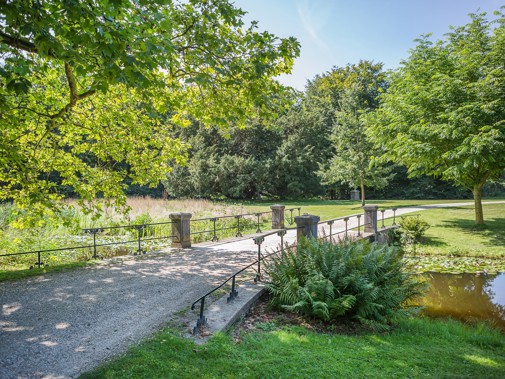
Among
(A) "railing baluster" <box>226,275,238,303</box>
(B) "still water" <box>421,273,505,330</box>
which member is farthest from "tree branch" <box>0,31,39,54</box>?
(B) "still water" <box>421,273,505,330</box>

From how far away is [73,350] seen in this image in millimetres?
4449

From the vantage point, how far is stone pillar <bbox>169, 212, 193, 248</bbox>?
11.6 meters

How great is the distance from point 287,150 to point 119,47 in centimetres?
3543

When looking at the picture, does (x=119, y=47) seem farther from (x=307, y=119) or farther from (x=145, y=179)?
(x=307, y=119)

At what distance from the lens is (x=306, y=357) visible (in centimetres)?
462

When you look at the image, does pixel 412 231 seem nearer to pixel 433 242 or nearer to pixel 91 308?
pixel 433 242

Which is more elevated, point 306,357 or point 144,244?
point 144,244

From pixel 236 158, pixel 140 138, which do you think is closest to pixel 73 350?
pixel 140 138

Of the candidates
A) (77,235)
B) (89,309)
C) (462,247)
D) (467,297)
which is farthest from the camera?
(462,247)

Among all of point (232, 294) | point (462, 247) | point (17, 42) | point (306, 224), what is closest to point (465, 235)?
point (462, 247)

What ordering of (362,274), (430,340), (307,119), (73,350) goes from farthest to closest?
1. (307,119)
2. (362,274)
3. (430,340)
4. (73,350)

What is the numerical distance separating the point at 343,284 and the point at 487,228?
14613 mm

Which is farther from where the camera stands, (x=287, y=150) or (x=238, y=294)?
(x=287, y=150)

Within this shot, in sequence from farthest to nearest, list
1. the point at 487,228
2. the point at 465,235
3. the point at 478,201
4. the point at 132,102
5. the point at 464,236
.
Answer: the point at 478,201 → the point at 487,228 → the point at 465,235 → the point at 464,236 → the point at 132,102
